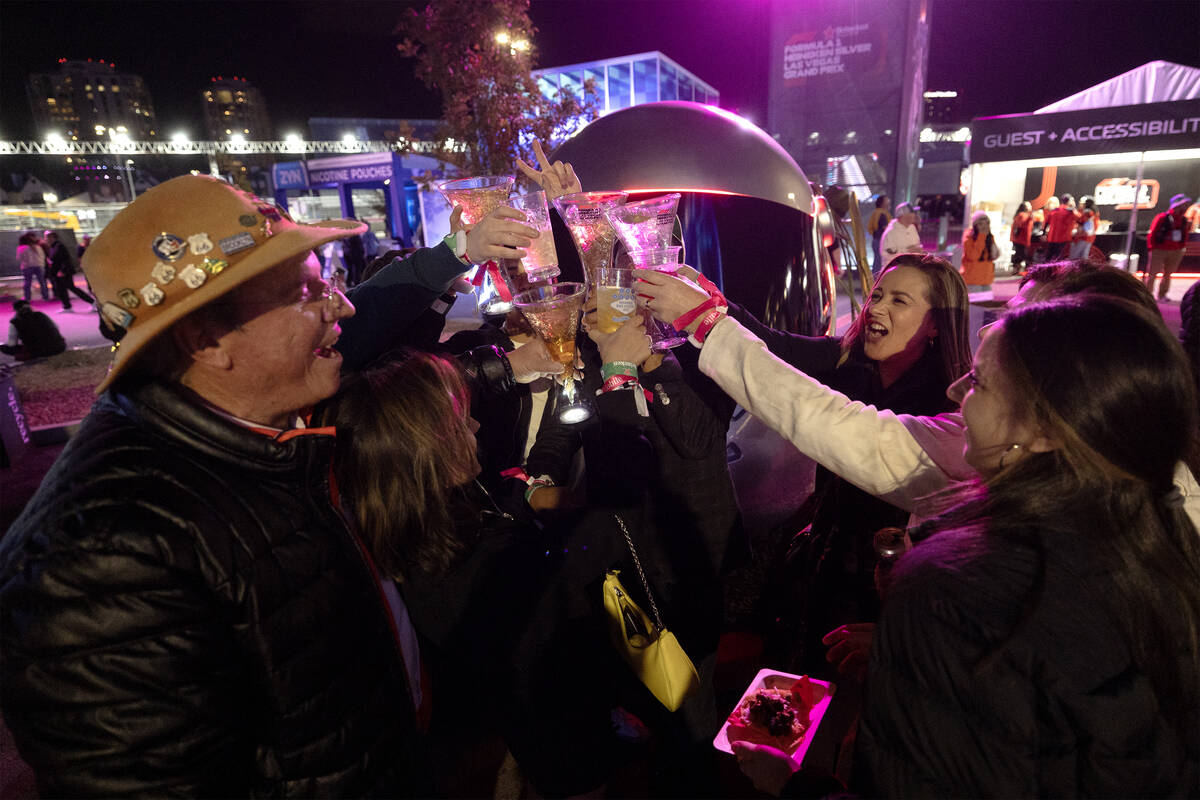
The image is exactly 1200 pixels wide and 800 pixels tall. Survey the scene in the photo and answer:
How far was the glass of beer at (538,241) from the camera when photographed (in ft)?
6.55

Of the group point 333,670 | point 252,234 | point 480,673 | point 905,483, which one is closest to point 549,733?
point 480,673

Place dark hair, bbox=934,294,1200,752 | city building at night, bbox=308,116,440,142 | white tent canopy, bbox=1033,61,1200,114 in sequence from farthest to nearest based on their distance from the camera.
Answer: city building at night, bbox=308,116,440,142 → white tent canopy, bbox=1033,61,1200,114 → dark hair, bbox=934,294,1200,752

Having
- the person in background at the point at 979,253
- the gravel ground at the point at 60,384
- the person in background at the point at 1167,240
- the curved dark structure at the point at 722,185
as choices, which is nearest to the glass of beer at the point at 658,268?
the curved dark structure at the point at 722,185

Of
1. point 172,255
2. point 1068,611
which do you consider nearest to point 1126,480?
point 1068,611

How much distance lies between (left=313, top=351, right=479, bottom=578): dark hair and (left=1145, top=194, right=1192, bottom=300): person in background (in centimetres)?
1482

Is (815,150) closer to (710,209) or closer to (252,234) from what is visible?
(710,209)

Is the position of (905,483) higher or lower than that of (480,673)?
higher

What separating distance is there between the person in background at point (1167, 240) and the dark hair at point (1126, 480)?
1417 centimetres

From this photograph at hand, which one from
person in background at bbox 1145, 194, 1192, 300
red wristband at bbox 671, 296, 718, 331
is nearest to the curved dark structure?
red wristband at bbox 671, 296, 718, 331

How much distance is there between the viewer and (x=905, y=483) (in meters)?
1.74

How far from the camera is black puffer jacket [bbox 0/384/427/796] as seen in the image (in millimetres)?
979

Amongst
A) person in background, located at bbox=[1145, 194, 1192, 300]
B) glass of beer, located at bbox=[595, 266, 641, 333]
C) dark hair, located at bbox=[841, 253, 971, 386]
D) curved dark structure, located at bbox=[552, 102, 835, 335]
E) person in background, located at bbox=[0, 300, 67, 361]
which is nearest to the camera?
glass of beer, located at bbox=[595, 266, 641, 333]

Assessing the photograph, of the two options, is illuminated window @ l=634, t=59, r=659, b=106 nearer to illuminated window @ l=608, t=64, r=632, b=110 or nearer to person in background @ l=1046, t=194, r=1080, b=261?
illuminated window @ l=608, t=64, r=632, b=110

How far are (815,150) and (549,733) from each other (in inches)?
997
